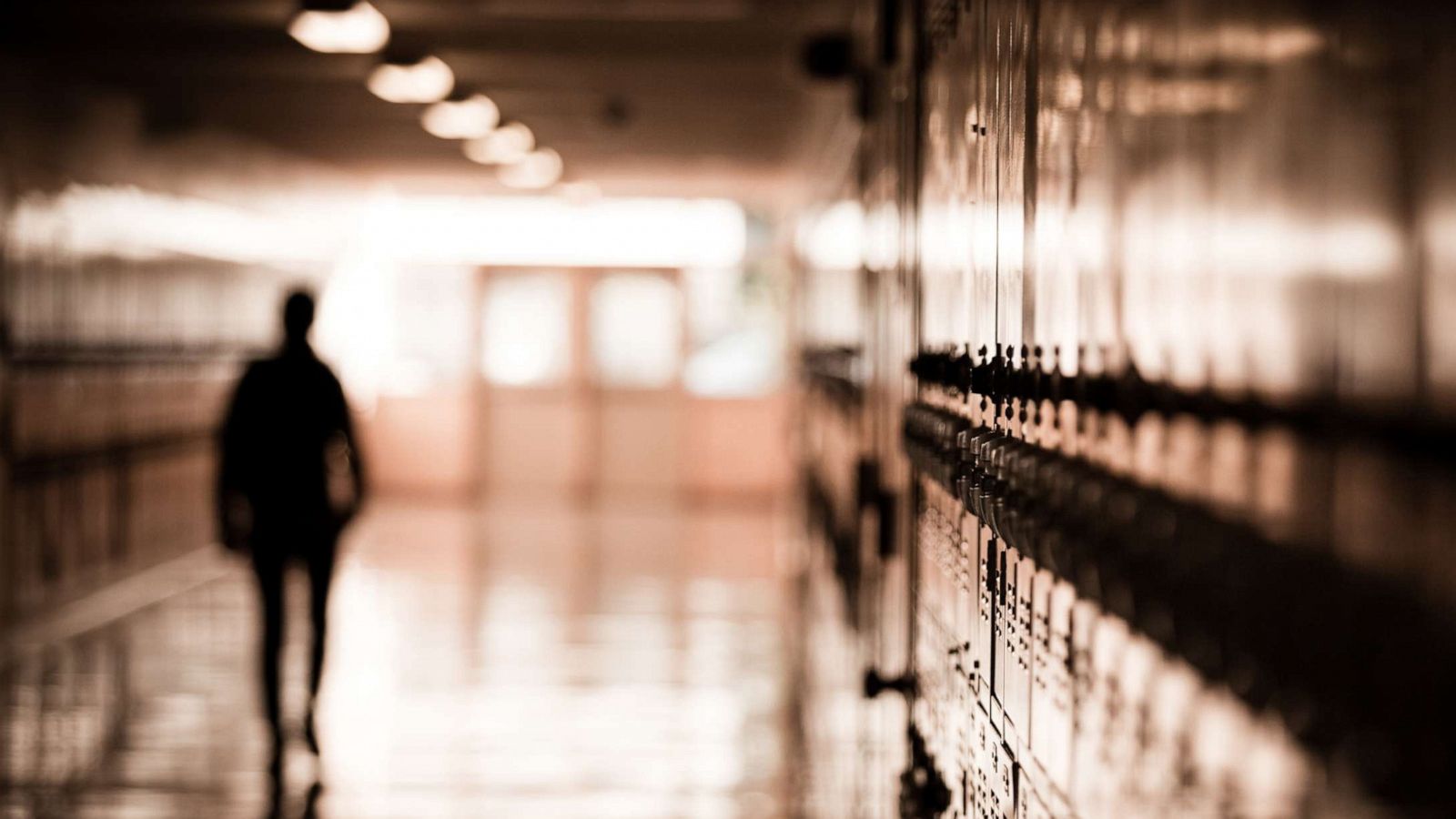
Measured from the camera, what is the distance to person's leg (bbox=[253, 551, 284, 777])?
531 centimetres

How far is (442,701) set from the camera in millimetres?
6859

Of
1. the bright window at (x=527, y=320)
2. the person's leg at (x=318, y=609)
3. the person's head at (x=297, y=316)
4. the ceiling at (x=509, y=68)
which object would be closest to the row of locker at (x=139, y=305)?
the ceiling at (x=509, y=68)

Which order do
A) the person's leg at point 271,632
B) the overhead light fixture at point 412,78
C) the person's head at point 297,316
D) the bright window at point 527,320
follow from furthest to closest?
the bright window at point 527,320 → the overhead light fixture at point 412,78 → the person's head at point 297,316 → the person's leg at point 271,632

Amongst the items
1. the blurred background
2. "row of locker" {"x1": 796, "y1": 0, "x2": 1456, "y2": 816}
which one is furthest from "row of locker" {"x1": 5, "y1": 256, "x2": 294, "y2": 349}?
"row of locker" {"x1": 796, "y1": 0, "x2": 1456, "y2": 816}

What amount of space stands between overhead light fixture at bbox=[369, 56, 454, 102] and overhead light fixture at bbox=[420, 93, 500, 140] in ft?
1.91

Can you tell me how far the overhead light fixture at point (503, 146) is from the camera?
11.1 m

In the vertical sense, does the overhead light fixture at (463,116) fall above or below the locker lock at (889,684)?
above

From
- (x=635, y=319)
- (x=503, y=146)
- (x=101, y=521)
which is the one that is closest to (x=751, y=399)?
(x=635, y=319)

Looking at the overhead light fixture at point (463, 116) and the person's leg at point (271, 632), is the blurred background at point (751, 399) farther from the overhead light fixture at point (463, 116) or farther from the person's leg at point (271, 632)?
the person's leg at point (271, 632)

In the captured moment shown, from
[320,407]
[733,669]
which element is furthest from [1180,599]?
[733,669]

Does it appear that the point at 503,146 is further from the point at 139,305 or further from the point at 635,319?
the point at 635,319

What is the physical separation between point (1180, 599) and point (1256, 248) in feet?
0.61

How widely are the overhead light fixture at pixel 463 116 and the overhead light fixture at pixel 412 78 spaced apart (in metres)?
0.58

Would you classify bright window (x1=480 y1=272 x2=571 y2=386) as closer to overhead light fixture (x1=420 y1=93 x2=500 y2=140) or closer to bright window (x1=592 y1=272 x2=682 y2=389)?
bright window (x1=592 y1=272 x2=682 y2=389)
